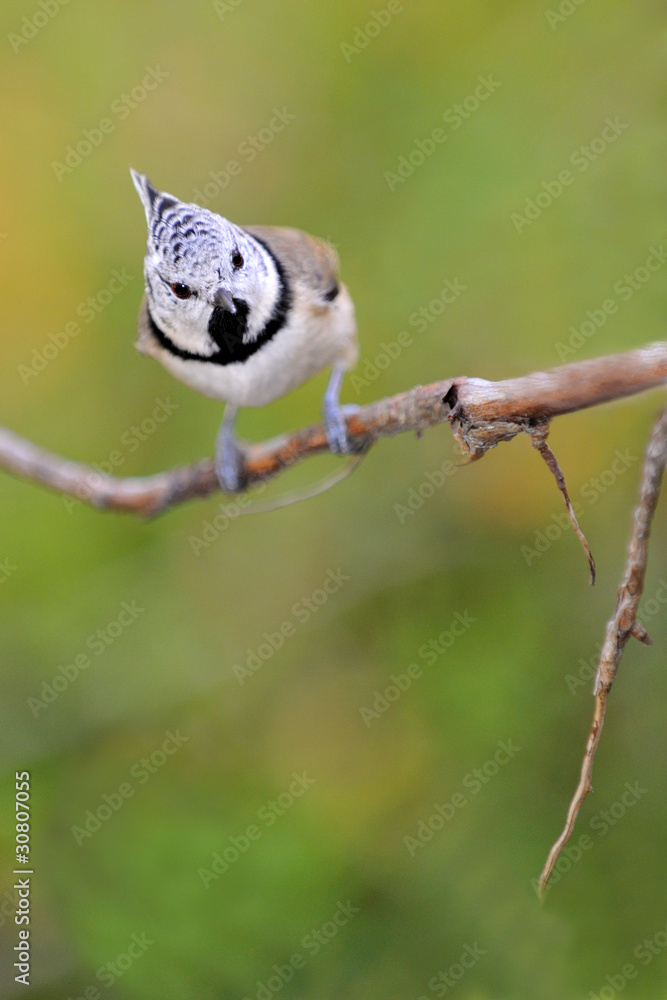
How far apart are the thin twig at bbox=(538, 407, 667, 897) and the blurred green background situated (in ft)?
4.86

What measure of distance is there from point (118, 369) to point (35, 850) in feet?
7.14

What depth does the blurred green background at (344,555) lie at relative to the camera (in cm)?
284

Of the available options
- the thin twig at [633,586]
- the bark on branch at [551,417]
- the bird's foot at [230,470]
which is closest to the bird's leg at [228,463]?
the bird's foot at [230,470]

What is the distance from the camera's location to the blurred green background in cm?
284

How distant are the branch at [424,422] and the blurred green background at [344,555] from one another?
0.90 meters

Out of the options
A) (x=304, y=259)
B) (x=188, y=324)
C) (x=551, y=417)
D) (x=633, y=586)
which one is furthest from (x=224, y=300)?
(x=633, y=586)

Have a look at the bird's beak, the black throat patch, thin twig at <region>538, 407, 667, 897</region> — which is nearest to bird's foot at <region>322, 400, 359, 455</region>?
the black throat patch

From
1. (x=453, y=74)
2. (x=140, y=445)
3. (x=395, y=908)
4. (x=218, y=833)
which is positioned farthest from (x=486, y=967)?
(x=453, y=74)

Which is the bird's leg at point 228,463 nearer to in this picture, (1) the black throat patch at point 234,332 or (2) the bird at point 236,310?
(2) the bird at point 236,310

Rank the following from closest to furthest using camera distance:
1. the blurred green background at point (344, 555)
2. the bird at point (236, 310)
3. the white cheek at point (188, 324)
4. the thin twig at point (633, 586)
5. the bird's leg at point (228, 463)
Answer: the thin twig at point (633, 586) < the bird at point (236, 310) < the white cheek at point (188, 324) < the blurred green background at point (344, 555) < the bird's leg at point (228, 463)

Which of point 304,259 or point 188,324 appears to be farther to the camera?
point 304,259

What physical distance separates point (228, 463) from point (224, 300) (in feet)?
2.53

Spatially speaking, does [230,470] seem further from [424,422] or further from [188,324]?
[424,422]

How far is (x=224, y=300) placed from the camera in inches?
94.0
